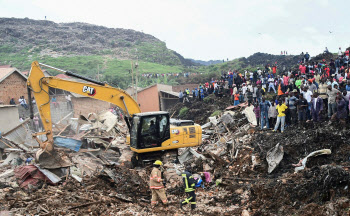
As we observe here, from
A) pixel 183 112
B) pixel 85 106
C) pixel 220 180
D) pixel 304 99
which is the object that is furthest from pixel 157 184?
pixel 85 106

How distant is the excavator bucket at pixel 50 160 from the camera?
10750 millimetres

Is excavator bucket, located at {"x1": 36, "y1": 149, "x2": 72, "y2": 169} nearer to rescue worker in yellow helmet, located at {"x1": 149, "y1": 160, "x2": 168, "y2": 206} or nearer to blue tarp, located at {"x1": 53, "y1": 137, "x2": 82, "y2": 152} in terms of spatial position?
blue tarp, located at {"x1": 53, "y1": 137, "x2": 82, "y2": 152}

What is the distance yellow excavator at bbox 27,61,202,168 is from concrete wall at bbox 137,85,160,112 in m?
17.5

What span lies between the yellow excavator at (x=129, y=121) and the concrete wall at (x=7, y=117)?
7.77 metres

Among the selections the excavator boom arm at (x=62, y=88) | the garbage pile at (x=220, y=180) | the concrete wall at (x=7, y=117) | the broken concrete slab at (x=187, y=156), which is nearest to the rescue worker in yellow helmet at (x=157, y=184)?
the garbage pile at (x=220, y=180)

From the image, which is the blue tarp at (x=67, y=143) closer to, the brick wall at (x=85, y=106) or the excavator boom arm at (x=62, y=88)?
the excavator boom arm at (x=62, y=88)

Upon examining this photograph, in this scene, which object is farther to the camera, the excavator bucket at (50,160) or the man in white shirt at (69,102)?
the man in white shirt at (69,102)

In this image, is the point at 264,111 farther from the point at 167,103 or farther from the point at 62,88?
the point at 167,103

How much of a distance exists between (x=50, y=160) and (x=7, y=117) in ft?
31.3

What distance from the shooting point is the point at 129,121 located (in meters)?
13.3

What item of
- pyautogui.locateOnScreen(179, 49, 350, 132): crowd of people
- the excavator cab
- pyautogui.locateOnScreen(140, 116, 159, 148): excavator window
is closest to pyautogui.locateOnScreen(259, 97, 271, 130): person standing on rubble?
pyautogui.locateOnScreen(179, 49, 350, 132): crowd of people

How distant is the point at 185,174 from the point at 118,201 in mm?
2255

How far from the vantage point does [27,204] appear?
8633mm

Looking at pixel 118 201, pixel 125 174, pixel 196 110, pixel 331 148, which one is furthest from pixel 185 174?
pixel 196 110
